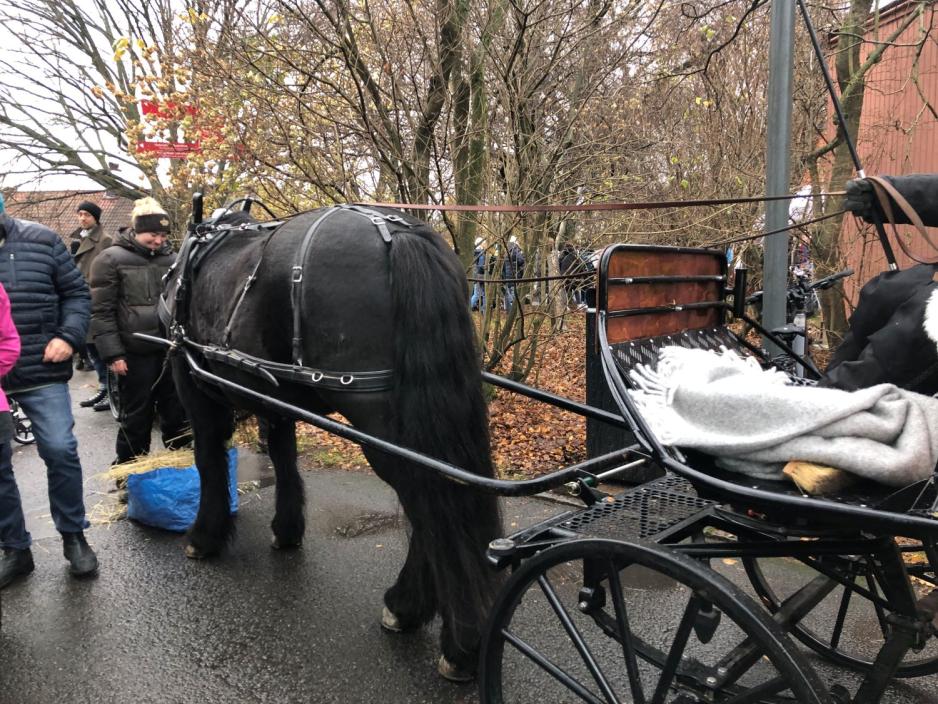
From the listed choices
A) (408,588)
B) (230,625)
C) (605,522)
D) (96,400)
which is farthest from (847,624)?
(96,400)

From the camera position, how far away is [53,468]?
357 centimetres

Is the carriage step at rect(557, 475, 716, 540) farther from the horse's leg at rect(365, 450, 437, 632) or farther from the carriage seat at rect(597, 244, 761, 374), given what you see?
the horse's leg at rect(365, 450, 437, 632)

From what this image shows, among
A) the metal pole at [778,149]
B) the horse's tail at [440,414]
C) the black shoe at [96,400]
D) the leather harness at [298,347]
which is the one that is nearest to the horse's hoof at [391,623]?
the horse's tail at [440,414]

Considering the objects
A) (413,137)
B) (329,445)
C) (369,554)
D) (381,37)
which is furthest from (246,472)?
(381,37)

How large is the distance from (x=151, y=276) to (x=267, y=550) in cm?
209

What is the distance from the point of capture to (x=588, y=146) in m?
5.67

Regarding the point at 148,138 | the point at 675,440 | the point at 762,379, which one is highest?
the point at 148,138

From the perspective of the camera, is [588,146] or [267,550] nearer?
[267,550]

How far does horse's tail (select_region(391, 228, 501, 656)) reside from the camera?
7.96ft

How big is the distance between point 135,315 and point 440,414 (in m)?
3.07

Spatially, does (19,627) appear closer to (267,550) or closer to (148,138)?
(267,550)

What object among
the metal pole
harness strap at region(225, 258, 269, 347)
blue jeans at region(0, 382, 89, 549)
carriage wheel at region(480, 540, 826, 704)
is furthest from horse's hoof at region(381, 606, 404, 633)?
the metal pole

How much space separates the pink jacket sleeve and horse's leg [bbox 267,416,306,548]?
4.20ft

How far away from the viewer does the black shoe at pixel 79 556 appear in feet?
11.8
